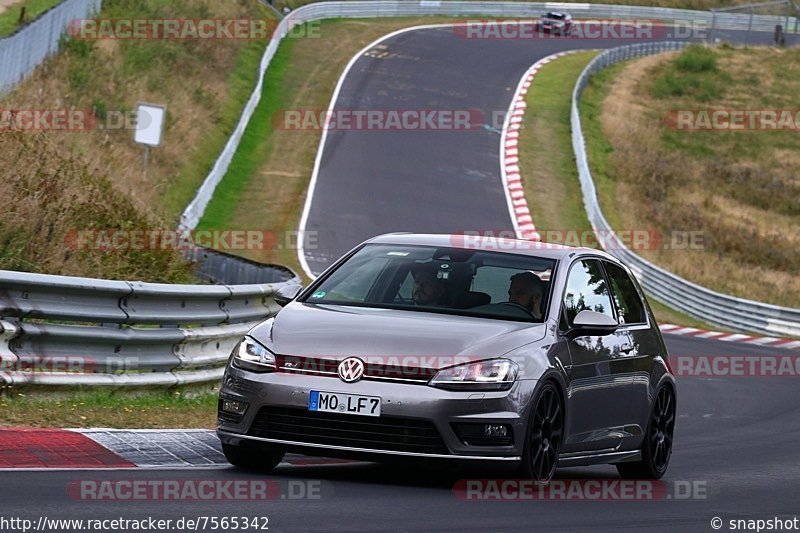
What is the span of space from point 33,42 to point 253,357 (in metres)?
21.9

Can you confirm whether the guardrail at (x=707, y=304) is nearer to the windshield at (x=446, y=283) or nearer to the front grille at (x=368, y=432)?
the windshield at (x=446, y=283)

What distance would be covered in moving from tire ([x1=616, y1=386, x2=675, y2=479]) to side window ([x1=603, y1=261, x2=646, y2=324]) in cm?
56

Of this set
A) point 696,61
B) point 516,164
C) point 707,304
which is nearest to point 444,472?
point 707,304

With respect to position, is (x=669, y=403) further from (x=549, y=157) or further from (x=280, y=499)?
(x=549, y=157)

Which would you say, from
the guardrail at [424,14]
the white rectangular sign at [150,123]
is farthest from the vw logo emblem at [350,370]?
the guardrail at [424,14]

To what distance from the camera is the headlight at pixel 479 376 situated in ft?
26.6

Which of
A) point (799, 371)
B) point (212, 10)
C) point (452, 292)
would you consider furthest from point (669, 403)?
point (212, 10)

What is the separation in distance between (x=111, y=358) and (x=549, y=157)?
32155 mm

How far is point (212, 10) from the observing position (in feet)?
166

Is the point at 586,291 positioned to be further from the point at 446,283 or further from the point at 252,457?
the point at 252,457

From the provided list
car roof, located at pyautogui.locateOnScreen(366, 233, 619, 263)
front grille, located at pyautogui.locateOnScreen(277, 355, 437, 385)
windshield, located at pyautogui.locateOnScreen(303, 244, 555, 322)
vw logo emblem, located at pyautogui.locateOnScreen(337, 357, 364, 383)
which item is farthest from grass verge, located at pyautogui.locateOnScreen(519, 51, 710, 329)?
vw logo emblem, located at pyautogui.locateOnScreen(337, 357, 364, 383)

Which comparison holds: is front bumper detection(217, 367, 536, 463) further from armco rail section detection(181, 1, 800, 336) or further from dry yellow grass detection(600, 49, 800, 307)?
dry yellow grass detection(600, 49, 800, 307)

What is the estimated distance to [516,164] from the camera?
40.8 meters

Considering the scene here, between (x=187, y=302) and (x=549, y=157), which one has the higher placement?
(x=187, y=302)
